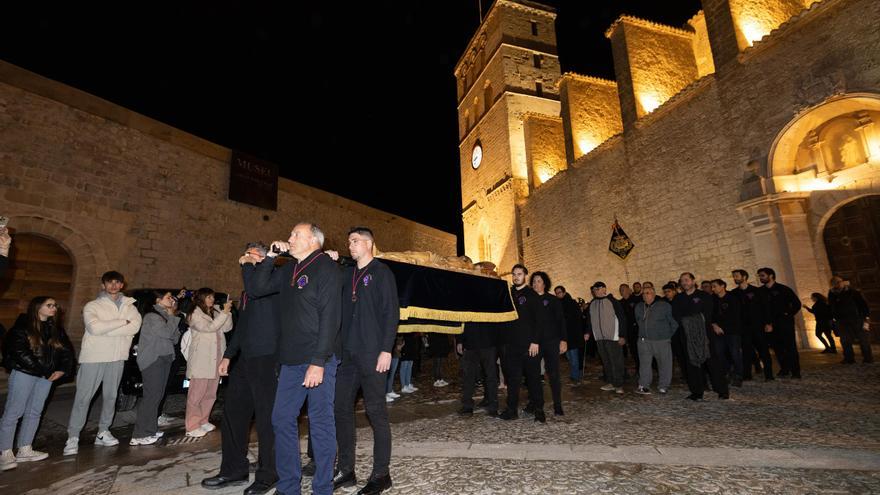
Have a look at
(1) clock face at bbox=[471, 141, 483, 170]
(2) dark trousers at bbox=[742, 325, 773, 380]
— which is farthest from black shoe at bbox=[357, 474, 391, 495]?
(1) clock face at bbox=[471, 141, 483, 170]

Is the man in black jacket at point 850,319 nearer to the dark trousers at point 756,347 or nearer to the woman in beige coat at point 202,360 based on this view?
the dark trousers at point 756,347

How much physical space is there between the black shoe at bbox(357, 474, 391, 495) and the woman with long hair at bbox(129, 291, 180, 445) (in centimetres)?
288

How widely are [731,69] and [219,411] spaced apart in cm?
1303

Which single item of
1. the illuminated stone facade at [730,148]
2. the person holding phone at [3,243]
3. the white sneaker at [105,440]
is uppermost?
the illuminated stone facade at [730,148]

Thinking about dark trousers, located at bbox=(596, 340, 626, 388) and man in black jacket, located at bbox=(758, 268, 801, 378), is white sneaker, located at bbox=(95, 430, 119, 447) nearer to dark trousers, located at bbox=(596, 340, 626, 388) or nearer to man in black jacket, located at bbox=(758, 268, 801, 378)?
dark trousers, located at bbox=(596, 340, 626, 388)

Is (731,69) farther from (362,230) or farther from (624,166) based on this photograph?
(362,230)

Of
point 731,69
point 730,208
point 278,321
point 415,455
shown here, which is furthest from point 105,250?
point 731,69

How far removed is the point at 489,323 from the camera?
16.4 ft

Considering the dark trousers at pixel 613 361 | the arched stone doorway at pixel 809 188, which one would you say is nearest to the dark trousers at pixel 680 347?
the dark trousers at pixel 613 361

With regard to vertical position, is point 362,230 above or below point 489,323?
above

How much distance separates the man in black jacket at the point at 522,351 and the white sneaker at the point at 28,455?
14.7 ft

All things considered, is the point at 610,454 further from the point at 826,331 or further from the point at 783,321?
the point at 826,331

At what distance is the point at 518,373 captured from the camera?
4.65 meters

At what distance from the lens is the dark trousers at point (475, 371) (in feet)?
15.9
